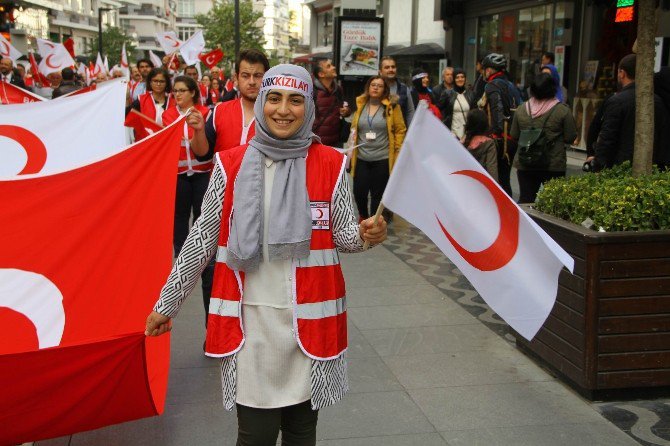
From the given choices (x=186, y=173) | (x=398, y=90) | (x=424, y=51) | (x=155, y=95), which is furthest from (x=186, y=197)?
(x=424, y=51)

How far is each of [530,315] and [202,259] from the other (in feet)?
4.01

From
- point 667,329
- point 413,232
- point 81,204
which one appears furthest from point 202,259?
point 413,232

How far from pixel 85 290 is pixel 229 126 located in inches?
68.0

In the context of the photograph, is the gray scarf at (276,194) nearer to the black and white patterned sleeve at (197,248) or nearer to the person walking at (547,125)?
the black and white patterned sleeve at (197,248)

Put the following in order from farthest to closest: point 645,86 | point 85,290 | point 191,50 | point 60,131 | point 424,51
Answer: point 424,51 → point 191,50 → point 60,131 → point 645,86 → point 85,290

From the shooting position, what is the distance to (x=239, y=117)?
Answer: 5367 millimetres

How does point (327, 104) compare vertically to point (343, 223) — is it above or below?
above

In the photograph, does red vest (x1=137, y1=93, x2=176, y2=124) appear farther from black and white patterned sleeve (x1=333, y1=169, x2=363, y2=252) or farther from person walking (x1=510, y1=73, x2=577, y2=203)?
black and white patterned sleeve (x1=333, y1=169, x2=363, y2=252)

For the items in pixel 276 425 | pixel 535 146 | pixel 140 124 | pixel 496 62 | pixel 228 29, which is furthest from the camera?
pixel 228 29

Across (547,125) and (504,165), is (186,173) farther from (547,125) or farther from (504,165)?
(504,165)

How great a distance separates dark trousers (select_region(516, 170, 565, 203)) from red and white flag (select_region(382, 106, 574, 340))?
5263 millimetres

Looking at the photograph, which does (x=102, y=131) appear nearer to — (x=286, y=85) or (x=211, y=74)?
(x=286, y=85)

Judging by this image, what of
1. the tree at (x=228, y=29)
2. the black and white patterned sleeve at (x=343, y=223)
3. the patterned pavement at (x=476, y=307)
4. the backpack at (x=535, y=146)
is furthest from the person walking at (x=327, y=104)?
the tree at (x=228, y=29)

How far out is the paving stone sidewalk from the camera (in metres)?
4.29
